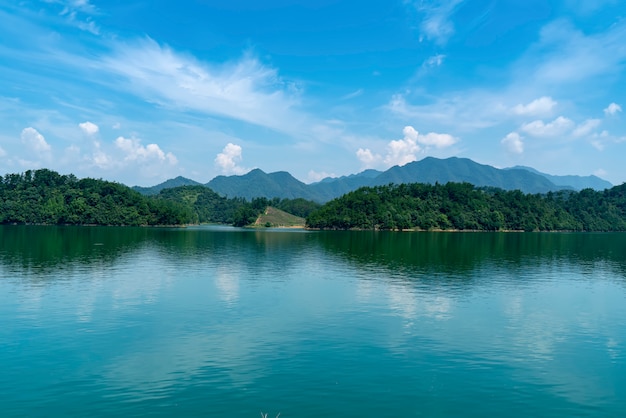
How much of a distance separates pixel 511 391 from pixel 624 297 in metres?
41.6

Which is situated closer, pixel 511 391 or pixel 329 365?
pixel 511 391

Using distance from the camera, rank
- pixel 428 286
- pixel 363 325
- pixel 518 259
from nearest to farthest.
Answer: pixel 363 325
pixel 428 286
pixel 518 259

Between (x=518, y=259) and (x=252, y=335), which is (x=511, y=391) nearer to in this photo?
(x=252, y=335)

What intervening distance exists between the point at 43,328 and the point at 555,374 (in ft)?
127

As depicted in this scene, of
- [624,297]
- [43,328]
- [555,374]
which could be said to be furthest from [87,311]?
[624,297]

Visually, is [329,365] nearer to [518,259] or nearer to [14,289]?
[14,289]

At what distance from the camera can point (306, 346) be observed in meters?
32.2

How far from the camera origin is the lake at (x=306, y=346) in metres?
23.0

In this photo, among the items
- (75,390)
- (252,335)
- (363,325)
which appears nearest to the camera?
(75,390)

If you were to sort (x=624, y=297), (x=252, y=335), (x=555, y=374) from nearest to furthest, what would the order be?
(x=555, y=374) < (x=252, y=335) < (x=624, y=297)

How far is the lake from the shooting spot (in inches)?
Result: 906

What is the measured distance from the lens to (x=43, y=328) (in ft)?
116

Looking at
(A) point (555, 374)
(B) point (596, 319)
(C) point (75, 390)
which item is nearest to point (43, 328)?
(C) point (75, 390)

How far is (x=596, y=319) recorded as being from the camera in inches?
1693
